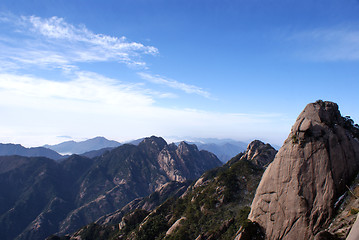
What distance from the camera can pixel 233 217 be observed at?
47.6 metres

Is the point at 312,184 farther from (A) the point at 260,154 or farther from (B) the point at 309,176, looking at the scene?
(A) the point at 260,154

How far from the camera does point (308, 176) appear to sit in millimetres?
26797

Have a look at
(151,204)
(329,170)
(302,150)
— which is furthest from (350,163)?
(151,204)

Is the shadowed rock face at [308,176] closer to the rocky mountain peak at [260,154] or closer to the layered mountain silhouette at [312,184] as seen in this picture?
the layered mountain silhouette at [312,184]

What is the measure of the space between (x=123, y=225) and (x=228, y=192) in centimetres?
4967

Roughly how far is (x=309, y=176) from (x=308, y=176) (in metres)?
0.11

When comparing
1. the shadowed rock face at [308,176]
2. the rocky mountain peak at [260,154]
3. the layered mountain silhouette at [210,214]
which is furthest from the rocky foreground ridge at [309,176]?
the rocky mountain peak at [260,154]

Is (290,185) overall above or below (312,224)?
above

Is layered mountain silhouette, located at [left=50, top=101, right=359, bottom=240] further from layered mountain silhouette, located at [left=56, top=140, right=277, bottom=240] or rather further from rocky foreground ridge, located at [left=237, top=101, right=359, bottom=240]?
layered mountain silhouette, located at [left=56, top=140, right=277, bottom=240]

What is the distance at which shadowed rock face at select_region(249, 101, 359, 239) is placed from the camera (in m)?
25.4

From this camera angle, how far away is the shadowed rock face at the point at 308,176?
2538cm

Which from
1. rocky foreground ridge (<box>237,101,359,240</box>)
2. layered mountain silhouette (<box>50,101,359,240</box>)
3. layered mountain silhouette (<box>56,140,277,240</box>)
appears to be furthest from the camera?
layered mountain silhouette (<box>56,140,277,240</box>)

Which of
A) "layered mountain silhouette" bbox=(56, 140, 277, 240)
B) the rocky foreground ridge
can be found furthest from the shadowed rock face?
"layered mountain silhouette" bbox=(56, 140, 277, 240)

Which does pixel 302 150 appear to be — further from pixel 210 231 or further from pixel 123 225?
pixel 123 225
